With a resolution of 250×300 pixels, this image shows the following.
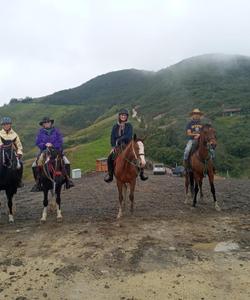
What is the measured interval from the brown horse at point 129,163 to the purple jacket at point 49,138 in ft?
5.74

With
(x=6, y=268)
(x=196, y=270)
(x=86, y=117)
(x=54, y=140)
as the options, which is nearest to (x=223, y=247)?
(x=196, y=270)

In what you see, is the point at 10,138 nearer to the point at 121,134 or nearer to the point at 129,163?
the point at 121,134

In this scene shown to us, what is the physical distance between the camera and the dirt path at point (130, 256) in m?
6.46

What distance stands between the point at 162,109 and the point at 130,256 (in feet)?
295

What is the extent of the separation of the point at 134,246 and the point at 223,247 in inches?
67.5

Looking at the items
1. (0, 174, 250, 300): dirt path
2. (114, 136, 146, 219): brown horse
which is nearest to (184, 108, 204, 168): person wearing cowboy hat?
(0, 174, 250, 300): dirt path

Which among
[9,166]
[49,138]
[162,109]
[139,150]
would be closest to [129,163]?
[139,150]

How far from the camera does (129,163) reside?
1175cm

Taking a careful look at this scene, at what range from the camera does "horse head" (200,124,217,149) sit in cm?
1270

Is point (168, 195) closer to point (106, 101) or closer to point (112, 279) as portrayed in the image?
point (112, 279)

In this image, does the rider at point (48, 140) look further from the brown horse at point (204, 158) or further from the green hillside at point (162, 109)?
the green hillside at point (162, 109)

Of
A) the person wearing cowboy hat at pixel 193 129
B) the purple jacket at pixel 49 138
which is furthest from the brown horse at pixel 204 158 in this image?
the purple jacket at pixel 49 138

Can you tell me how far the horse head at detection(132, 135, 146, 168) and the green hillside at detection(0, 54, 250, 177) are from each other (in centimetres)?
→ 417

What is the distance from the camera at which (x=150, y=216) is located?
11.8 m
